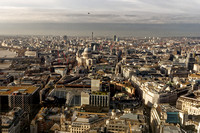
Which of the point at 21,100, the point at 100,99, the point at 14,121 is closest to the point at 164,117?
the point at 100,99

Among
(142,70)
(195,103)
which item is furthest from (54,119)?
(142,70)

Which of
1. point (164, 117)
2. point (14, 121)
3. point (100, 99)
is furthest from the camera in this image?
point (100, 99)

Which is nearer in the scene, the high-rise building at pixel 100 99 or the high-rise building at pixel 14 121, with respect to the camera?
the high-rise building at pixel 14 121

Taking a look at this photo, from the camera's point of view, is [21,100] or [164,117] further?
[21,100]

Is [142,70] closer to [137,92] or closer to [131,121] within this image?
[137,92]

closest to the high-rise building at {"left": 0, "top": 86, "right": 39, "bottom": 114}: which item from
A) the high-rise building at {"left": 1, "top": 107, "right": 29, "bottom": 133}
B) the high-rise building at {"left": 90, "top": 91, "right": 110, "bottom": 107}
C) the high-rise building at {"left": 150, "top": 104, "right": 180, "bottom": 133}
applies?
the high-rise building at {"left": 1, "top": 107, "right": 29, "bottom": 133}

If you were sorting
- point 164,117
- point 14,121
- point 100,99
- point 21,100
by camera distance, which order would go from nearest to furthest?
point 14,121, point 164,117, point 21,100, point 100,99

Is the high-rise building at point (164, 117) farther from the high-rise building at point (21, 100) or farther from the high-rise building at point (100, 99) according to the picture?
the high-rise building at point (21, 100)

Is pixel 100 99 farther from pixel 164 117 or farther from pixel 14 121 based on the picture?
pixel 14 121

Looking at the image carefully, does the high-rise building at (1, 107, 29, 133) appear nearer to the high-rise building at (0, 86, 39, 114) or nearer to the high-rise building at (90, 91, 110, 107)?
the high-rise building at (0, 86, 39, 114)

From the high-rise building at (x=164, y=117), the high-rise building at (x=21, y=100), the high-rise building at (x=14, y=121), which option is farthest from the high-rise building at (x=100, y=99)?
the high-rise building at (x=14, y=121)

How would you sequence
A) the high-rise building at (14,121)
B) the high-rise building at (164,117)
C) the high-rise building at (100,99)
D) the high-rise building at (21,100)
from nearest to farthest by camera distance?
the high-rise building at (14,121) < the high-rise building at (164,117) < the high-rise building at (21,100) < the high-rise building at (100,99)
